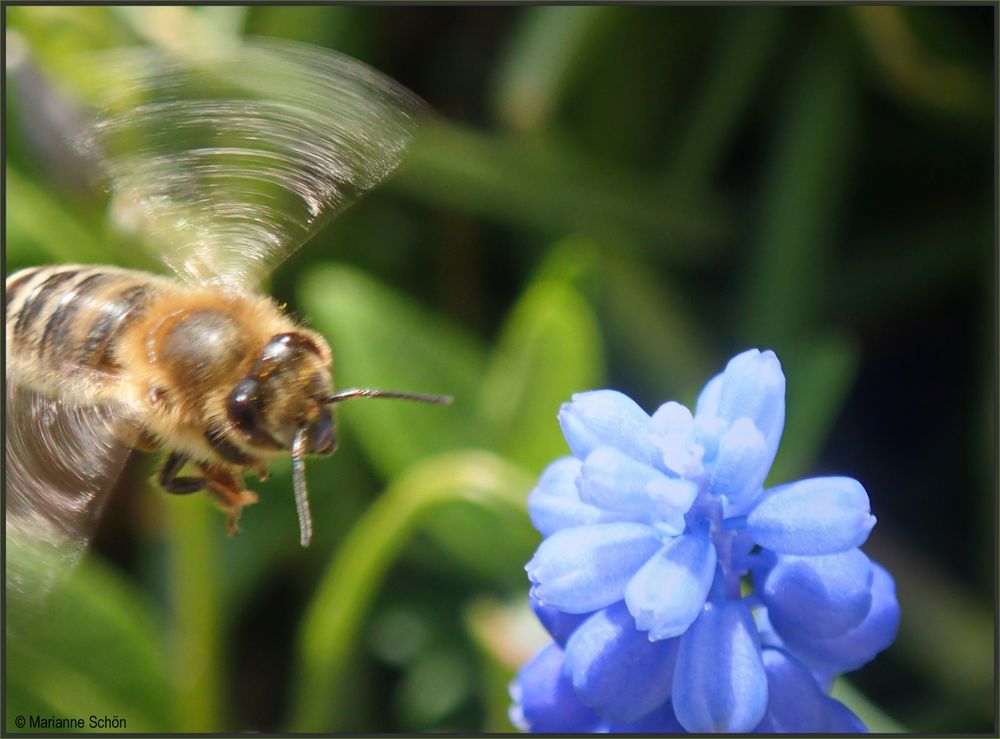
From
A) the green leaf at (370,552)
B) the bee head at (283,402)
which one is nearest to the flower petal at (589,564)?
the bee head at (283,402)

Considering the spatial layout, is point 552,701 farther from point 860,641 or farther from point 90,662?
point 90,662

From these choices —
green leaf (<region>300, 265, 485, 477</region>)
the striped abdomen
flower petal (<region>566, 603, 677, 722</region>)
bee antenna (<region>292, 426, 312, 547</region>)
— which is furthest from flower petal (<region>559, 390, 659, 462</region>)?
green leaf (<region>300, 265, 485, 477</region>)

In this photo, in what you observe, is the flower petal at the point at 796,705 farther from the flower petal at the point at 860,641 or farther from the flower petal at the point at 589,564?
the flower petal at the point at 589,564

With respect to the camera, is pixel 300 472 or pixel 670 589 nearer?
pixel 670 589

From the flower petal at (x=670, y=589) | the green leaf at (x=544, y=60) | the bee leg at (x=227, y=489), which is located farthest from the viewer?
the green leaf at (x=544, y=60)

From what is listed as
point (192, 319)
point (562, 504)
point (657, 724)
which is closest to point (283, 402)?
point (192, 319)

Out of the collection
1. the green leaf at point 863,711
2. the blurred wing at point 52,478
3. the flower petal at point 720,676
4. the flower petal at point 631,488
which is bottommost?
the green leaf at point 863,711

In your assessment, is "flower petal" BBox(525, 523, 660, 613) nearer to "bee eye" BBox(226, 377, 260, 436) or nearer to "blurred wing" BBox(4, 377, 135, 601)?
"bee eye" BBox(226, 377, 260, 436)
